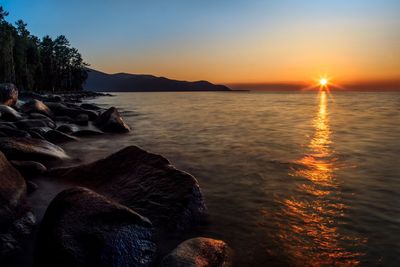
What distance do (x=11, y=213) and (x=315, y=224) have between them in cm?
496

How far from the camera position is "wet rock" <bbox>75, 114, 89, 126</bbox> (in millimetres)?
20797

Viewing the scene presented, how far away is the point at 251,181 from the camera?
30.2 feet

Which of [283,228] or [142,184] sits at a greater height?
[142,184]

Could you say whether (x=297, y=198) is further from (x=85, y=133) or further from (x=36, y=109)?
(x=36, y=109)

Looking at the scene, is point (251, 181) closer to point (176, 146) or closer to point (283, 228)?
point (283, 228)

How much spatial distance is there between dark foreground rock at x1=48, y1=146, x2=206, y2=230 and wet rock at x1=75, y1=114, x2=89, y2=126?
45.2 ft

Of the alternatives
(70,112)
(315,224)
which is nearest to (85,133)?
(70,112)

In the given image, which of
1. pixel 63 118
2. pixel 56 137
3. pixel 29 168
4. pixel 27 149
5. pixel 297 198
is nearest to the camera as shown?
pixel 297 198

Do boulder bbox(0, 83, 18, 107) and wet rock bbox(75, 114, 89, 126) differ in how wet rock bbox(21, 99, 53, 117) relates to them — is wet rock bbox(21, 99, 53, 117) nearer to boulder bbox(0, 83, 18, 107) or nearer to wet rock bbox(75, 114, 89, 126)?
wet rock bbox(75, 114, 89, 126)

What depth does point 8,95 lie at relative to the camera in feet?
83.5

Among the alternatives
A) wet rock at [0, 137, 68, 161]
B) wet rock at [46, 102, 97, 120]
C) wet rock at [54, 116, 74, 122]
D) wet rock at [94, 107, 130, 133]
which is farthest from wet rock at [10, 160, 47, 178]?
wet rock at [46, 102, 97, 120]

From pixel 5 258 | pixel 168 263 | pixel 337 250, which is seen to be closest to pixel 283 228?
pixel 337 250

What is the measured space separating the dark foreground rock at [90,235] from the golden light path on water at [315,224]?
2252mm

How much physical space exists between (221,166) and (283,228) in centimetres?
489
